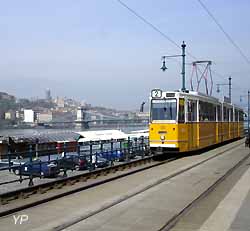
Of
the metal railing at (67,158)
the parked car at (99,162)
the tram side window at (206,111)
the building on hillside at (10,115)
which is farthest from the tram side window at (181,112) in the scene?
the building on hillside at (10,115)

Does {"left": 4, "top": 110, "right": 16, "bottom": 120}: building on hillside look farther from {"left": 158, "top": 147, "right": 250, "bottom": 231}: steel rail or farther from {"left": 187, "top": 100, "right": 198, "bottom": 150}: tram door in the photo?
{"left": 158, "top": 147, "right": 250, "bottom": 231}: steel rail

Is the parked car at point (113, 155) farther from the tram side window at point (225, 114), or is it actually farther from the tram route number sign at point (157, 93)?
the tram side window at point (225, 114)

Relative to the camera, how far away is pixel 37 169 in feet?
47.1

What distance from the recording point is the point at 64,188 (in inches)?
539

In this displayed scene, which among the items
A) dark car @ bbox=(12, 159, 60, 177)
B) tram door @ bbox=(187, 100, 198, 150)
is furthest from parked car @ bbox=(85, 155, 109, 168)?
tram door @ bbox=(187, 100, 198, 150)

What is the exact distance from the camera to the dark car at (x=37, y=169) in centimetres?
1345

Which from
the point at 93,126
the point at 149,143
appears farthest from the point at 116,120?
the point at 149,143

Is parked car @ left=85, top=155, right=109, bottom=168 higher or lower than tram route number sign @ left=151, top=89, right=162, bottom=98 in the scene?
lower

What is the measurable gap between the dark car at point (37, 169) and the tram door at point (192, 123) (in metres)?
11.3

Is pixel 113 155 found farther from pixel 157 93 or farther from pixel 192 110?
pixel 192 110

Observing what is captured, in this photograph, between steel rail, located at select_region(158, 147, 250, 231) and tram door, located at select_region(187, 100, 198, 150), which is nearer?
steel rail, located at select_region(158, 147, 250, 231)

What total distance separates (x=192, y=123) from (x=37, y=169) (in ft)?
43.5

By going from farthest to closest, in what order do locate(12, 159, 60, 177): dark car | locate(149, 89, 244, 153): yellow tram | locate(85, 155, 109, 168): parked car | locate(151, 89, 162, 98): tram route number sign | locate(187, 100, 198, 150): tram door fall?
locate(187, 100, 198, 150): tram door < locate(151, 89, 162, 98): tram route number sign < locate(149, 89, 244, 153): yellow tram < locate(85, 155, 109, 168): parked car < locate(12, 159, 60, 177): dark car

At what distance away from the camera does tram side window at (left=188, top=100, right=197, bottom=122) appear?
83.7ft
